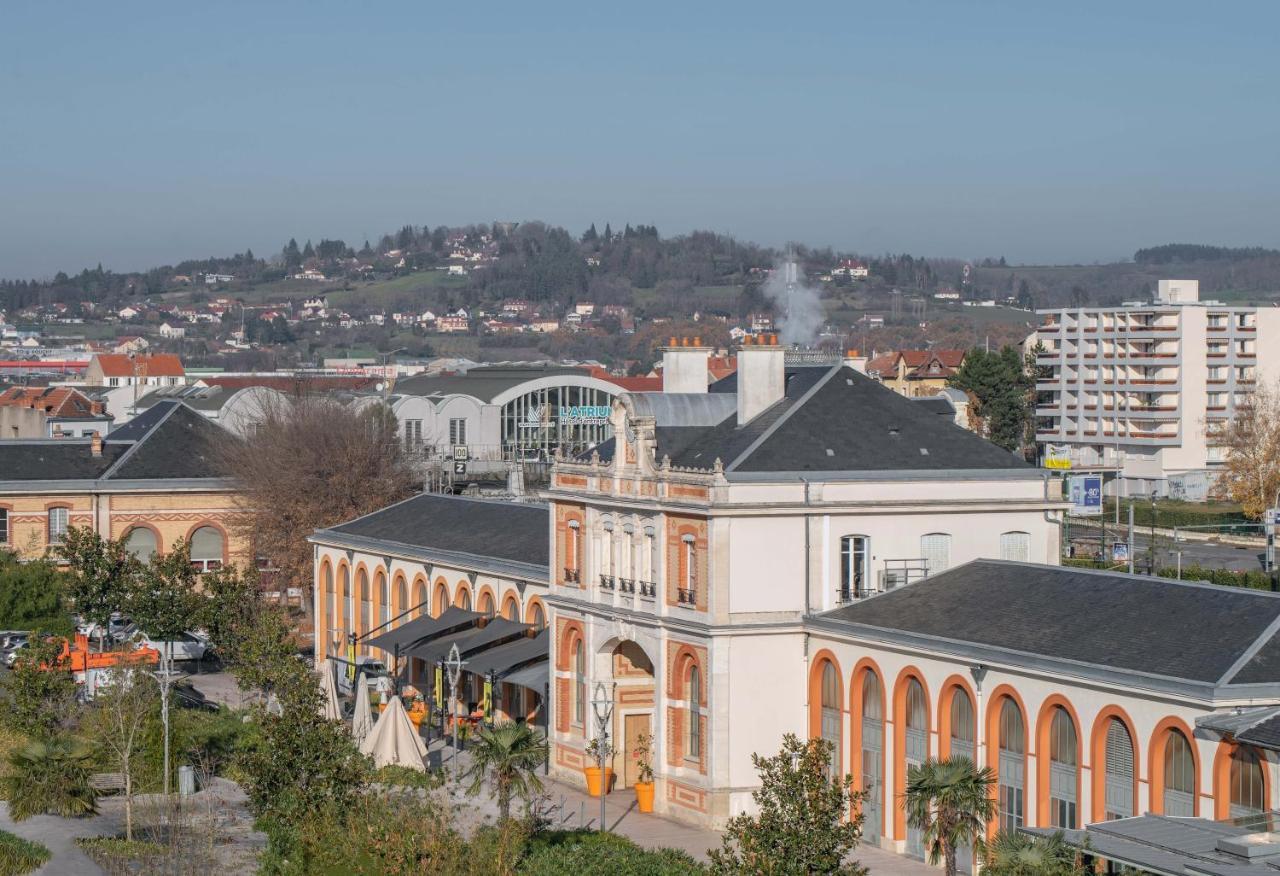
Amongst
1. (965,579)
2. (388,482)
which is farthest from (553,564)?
(388,482)

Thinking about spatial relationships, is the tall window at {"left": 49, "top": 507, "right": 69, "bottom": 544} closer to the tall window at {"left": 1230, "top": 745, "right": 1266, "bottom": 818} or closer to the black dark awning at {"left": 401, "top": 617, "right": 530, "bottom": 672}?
the black dark awning at {"left": 401, "top": 617, "right": 530, "bottom": 672}

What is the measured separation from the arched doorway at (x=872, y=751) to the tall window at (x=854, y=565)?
2.81 meters

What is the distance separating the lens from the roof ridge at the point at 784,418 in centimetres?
4262

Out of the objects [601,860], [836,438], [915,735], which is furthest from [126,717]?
[836,438]

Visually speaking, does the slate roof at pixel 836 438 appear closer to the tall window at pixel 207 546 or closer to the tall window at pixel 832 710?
the tall window at pixel 832 710

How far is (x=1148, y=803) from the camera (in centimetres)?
3216

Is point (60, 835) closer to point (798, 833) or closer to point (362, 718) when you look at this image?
point (362, 718)

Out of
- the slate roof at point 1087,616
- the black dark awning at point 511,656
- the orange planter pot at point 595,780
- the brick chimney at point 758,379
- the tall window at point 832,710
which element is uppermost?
the brick chimney at point 758,379

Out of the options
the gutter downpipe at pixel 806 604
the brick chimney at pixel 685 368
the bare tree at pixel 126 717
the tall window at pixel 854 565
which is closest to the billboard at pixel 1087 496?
the brick chimney at pixel 685 368

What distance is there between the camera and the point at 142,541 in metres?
84.1

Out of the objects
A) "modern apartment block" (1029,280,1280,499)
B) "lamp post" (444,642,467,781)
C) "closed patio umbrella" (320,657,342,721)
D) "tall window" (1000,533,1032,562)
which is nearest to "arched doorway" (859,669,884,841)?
"tall window" (1000,533,1032,562)

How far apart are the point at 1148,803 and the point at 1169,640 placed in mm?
2758

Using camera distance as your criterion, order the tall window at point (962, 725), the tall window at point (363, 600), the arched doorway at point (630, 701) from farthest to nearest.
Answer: the tall window at point (363, 600), the arched doorway at point (630, 701), the tall window at point (962, 725)

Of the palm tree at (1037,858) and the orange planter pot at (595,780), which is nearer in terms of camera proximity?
the palm tree at (1037,858)
